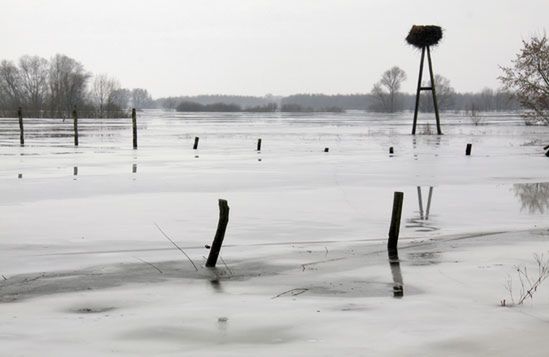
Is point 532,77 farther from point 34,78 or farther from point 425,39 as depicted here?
point 34,78

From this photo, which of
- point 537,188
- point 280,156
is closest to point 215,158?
point 280,156

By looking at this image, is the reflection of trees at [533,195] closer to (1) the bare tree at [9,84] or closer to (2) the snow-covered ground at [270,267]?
(2) the snow-covered ground at [270,267]

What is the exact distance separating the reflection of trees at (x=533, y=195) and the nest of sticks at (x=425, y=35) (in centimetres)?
3350

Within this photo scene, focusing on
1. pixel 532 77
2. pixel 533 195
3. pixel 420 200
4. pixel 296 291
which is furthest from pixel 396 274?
pixel 532 77

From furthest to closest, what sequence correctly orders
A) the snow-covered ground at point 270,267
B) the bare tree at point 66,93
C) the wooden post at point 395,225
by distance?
1. the bare tree at point 66,93
2. the wooden post at point 395,225
3. the snow-covered ground at point 270,267

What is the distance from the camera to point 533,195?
20.5 meters

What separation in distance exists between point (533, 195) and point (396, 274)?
11.0 m

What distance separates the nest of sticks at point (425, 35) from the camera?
5553cm

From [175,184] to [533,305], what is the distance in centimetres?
1565

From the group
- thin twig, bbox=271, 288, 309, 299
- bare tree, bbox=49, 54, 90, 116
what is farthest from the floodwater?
bare tree, bbox=49, 54, 90, 116

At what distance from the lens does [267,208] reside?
17.9 meters

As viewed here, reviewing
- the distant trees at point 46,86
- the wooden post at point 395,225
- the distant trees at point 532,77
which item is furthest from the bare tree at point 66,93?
the wooden post at point 395,225

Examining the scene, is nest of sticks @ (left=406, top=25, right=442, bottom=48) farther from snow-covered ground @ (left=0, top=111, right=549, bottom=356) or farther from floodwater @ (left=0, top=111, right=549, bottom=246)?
snow-covered ground @ (left=0, top=111, right=549, bottom=356)

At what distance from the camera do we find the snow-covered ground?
7.64m
